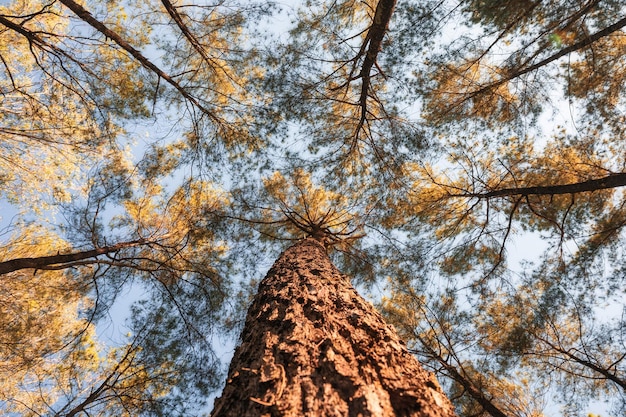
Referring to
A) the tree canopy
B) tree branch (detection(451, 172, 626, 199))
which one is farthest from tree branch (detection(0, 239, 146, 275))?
tree branch (detection(451, 172, 626, 199))

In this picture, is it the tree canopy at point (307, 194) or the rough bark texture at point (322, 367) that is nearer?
the rough bark texture at point (322, 367)

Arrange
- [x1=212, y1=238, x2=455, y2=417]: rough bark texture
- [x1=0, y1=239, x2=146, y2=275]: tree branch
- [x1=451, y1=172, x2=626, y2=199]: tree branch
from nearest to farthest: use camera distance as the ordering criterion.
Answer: [x1=212, y1=238, x2=455, y2=417]: rough bark texture, [x1=0, y1=239, x2=146, y2=275]: tree branch, [x1=451, y1=172, x2=626, y2=199]: tree branch

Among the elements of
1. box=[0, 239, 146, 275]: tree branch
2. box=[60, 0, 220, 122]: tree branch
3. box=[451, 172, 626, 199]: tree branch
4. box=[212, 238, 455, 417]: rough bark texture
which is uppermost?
box=[60, 0, 220, 122]: tree branch

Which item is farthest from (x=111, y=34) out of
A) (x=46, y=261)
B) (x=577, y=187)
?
(x=577, y=187)

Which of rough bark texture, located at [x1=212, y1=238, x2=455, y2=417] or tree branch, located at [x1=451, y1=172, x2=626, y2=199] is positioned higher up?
tree branch, located at [x1=451, y1=172, x2=626, y2=199]

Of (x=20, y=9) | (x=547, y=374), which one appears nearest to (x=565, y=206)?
(x=547, y=374)

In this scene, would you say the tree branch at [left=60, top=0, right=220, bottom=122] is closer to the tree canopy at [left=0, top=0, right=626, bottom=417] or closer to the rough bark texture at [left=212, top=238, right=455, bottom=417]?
the tree canopy at [left=0, top=0, right=626, bottom=417]

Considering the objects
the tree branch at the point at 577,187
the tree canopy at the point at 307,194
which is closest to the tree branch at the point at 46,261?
the tree canopy at the point at 307,194

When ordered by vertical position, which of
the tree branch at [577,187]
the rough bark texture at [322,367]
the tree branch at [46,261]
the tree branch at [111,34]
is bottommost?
the rough bark texture at [322,367]

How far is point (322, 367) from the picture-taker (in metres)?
1.21

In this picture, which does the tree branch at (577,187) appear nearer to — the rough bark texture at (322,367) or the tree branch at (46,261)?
the rough bark texture at (322,367)

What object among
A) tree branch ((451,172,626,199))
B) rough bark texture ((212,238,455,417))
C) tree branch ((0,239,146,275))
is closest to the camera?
rough bark texture ((212,238,455,417))

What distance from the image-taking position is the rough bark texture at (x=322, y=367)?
1.04 metres

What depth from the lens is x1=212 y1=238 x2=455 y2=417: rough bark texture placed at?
1036 millimetres
